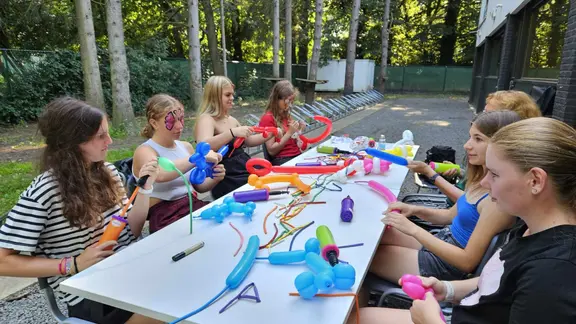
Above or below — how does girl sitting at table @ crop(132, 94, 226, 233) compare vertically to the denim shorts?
above

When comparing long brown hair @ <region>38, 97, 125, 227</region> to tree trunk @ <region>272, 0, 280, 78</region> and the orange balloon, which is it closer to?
the orange balloon

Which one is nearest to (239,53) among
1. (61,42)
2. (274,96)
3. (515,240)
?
(61,42)

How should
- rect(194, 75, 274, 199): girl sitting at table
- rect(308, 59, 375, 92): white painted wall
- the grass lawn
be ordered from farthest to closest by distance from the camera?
rect(308, 59, 375, 92): white painted wall
the grass lawn
rect(194, 75, 274, 199): girl sitting at table

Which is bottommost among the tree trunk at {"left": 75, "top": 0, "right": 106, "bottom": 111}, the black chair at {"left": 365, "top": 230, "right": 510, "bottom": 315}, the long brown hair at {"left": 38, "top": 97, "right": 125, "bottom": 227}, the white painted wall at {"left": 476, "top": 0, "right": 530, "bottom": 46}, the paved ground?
the paved ground

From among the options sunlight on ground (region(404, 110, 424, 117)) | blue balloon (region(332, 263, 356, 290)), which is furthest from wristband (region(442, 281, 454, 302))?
sunlight on ground (region(404, 110, 424, 117))

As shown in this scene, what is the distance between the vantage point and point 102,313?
1.47 m

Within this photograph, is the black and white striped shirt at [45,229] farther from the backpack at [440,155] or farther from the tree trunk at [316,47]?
the tree trunk at [316,47]

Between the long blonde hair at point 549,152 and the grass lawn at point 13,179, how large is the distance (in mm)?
3739

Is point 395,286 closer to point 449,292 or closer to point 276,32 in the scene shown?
point 449,292

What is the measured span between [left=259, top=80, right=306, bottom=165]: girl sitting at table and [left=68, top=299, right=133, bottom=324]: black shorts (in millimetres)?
2439

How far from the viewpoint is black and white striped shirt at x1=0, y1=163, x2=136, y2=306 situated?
4.48 feet

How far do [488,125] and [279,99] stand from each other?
88.5 inches

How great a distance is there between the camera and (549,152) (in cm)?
101

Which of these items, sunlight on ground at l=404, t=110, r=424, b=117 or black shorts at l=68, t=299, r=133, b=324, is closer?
black shorts at l=68, t=299, r=133, b=324
